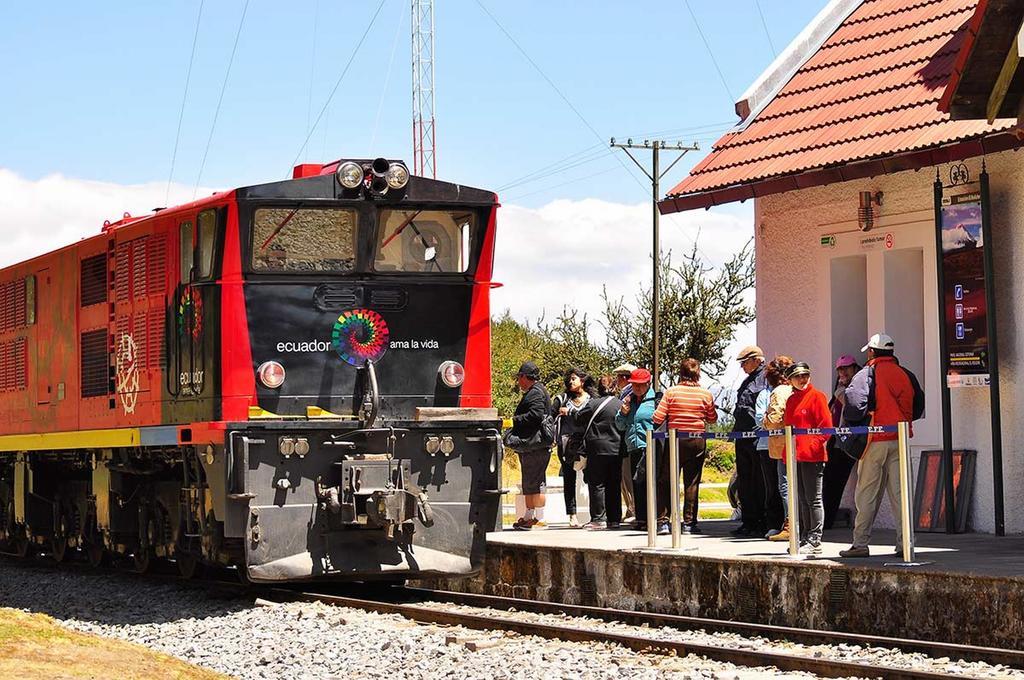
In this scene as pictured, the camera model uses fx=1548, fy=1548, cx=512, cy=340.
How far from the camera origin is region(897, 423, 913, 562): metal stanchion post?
11531mm

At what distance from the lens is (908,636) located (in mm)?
10859

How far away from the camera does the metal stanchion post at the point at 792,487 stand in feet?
40.5

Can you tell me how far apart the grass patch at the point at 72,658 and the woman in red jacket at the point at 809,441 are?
17.5 ft

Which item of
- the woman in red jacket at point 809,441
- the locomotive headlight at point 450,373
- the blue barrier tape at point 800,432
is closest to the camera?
the blue barrier tape at point 800,432

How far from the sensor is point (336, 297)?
44.3 feet

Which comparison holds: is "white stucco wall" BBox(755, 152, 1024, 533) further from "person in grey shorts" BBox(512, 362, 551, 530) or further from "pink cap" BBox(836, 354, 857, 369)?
"person in grey shorts" BBox(512, 362, 551, 530)

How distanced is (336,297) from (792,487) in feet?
13.9

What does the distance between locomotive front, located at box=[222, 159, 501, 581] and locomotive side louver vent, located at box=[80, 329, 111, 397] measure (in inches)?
119

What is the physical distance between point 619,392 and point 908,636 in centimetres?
720

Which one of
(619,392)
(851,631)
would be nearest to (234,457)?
(851,631)

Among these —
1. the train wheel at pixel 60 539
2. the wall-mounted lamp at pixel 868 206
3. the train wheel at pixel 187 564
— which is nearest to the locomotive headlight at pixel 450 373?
the train wheel at pixel 187 564

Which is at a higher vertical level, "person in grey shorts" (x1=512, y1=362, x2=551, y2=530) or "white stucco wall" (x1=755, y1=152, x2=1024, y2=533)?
"white stucco wall" (x1=755, y1=152, x2=1024, y2=533)

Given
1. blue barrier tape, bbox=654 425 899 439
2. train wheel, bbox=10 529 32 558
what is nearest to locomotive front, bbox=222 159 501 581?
blue barrier tape, bbox=654 425 899 439

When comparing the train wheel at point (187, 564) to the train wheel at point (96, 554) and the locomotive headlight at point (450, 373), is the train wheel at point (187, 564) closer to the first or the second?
the train wheel at point (96, 554)
